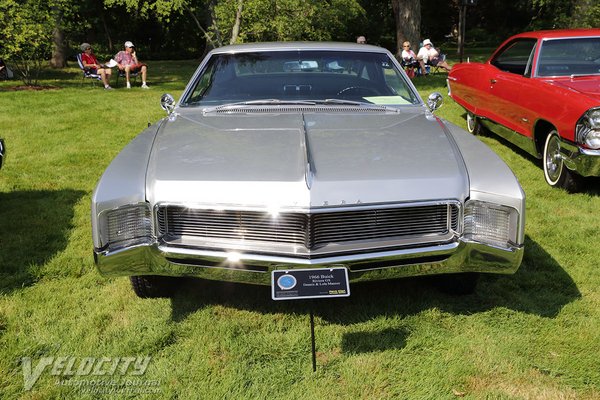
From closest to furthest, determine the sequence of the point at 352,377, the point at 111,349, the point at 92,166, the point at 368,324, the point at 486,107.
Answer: the point at 352,377
the point at 111,349
the point at 368,324
the point at 92,166
the point at 486,107

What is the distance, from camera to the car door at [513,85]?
5840mm

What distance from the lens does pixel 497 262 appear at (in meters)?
2.67

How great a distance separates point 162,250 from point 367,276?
991 mm

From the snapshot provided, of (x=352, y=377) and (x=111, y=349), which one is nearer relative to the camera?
(x=352, y=377)

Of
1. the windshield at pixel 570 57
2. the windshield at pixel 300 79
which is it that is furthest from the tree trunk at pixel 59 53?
the windshield at pixel 570 57

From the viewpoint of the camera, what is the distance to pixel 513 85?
20.0 ft

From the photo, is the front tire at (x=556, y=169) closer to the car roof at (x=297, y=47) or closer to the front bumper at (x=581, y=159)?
the front bumper at (x=581, y=159)

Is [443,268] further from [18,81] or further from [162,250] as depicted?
[18,81]

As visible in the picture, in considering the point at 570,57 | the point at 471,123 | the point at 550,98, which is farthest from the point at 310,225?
the point at 471,123

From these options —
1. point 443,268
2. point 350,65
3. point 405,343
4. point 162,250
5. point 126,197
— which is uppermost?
point 350,65

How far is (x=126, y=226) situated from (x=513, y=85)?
5.00 m

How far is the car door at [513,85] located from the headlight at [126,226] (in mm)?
4517

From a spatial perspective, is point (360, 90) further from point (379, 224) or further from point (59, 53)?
point (59, 53)

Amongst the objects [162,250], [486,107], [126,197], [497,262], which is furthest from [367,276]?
[486,107]
